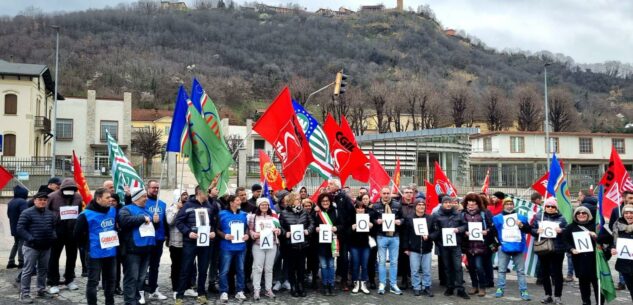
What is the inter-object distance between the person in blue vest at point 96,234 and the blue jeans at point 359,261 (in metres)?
4.51

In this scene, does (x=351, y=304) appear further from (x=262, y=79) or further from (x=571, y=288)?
(x=262, y=79)

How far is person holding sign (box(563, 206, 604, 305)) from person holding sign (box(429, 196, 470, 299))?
1.96 m

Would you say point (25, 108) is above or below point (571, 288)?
above

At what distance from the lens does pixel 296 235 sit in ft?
31.8

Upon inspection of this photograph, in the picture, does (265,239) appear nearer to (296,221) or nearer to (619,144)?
(296,221)

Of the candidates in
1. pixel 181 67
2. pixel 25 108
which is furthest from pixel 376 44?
pixel 25 108

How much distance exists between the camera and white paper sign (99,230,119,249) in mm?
7867

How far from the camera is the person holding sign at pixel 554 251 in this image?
9094mm

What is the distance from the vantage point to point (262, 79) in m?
132

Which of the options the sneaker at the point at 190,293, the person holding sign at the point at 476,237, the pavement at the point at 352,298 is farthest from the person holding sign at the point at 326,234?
the person holding sign at the point at 476,237

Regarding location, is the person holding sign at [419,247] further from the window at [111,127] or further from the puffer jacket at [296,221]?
the window at [111,127]

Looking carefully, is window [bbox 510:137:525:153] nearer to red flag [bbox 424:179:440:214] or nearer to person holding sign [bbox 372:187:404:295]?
red flag [bbox 424:179:440:214]

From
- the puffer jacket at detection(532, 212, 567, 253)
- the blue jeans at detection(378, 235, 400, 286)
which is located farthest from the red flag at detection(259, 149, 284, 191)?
the puffer jacket at detection(532, 212, 567, 253)

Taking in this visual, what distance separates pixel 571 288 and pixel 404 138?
23.7 metres
